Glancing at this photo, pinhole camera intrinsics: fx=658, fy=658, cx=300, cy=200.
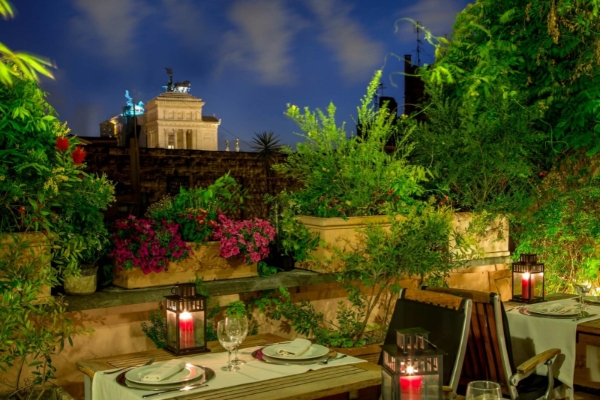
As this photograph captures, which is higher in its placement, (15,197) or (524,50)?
(524,50)

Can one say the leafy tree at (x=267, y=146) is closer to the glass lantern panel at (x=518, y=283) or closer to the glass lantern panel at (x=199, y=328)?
the glass lantern panel at (x=518, y=283)

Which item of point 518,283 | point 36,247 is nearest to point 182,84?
point 518,283

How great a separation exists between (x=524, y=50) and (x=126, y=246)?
4224mm

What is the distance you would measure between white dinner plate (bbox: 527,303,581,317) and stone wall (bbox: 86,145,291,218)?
5.59 metres

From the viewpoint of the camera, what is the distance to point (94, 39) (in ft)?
36.9

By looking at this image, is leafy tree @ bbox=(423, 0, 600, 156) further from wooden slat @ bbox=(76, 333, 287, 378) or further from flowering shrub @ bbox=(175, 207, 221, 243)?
wooden slat @ bbox=(76, 333, 287, 378)

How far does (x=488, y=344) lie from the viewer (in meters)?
3.12

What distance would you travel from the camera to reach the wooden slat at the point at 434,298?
2889mm

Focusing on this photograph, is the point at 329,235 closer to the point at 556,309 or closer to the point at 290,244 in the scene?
the point at 290,244

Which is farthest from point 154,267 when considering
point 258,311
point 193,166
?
point 193,166

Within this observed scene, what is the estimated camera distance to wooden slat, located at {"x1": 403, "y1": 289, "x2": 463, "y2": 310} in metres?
2.89

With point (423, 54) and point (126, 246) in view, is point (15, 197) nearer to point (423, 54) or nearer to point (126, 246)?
point (126, 246)

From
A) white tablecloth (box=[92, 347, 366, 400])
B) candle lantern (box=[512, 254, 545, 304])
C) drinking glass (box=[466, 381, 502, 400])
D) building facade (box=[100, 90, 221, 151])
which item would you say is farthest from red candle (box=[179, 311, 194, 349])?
building facade (box=[100, 90, 221, 151])

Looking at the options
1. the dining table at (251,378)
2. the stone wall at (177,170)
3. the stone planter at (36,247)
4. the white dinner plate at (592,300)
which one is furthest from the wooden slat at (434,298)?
the stone wall at (177,170)
